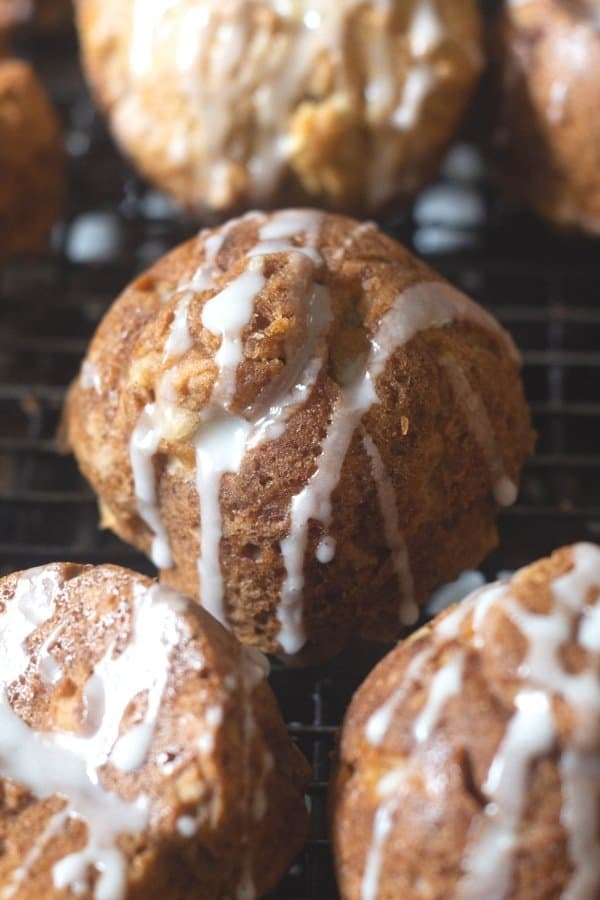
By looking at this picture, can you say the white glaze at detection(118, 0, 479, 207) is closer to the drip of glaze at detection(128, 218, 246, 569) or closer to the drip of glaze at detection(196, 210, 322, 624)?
the drip of glaze at detection(128, 218, 246, 569)

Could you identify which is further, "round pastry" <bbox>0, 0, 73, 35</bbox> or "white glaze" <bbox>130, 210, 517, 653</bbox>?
"round pastry" <bbox>0, 0, 73, 35</bbox>

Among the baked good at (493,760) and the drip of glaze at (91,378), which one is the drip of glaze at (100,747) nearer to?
the baked good at (493,760)

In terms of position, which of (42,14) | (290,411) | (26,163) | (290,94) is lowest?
(290,411)

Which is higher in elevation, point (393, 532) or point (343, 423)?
point (343, 423)

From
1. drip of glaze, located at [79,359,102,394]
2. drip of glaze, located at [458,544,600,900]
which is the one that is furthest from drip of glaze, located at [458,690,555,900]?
drip of glaze, located at [79,359,102,394]

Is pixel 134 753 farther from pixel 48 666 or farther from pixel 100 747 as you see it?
pixel 48 666

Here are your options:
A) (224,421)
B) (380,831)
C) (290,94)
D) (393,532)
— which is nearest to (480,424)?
(393,532)

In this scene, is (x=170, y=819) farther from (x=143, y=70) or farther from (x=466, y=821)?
(x=143, y=70)
